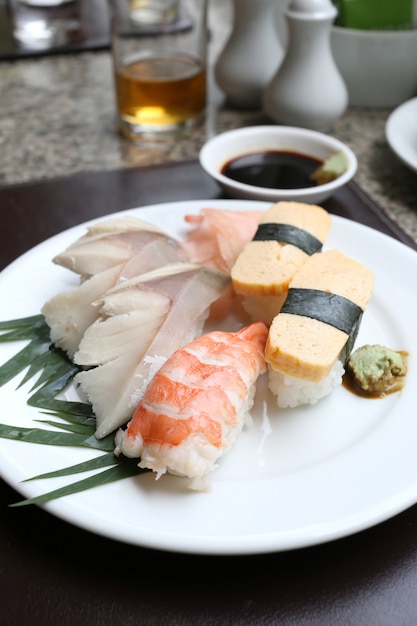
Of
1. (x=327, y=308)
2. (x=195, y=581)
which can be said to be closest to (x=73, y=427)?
(x=195, y=581)

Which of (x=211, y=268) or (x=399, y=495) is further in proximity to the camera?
Result: (x=211, y=268)

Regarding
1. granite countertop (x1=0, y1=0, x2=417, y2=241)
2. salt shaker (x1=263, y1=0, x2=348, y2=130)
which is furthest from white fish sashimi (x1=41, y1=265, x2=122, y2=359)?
salt shaker (x1=263, y1=0, x2=348, y2=130)

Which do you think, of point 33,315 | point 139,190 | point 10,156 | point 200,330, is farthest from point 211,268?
point 10,156

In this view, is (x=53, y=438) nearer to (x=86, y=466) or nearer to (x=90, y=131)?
(x=86, y=466)

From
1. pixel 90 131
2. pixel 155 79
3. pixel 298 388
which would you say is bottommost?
pixel 90 131

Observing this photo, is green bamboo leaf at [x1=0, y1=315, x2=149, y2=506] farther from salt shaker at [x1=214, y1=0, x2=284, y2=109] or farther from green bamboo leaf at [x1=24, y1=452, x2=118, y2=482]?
salt shaker at [x1=214, y1=0, x2=284, y2=109]

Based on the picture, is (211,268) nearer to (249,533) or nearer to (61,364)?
(61,364)
